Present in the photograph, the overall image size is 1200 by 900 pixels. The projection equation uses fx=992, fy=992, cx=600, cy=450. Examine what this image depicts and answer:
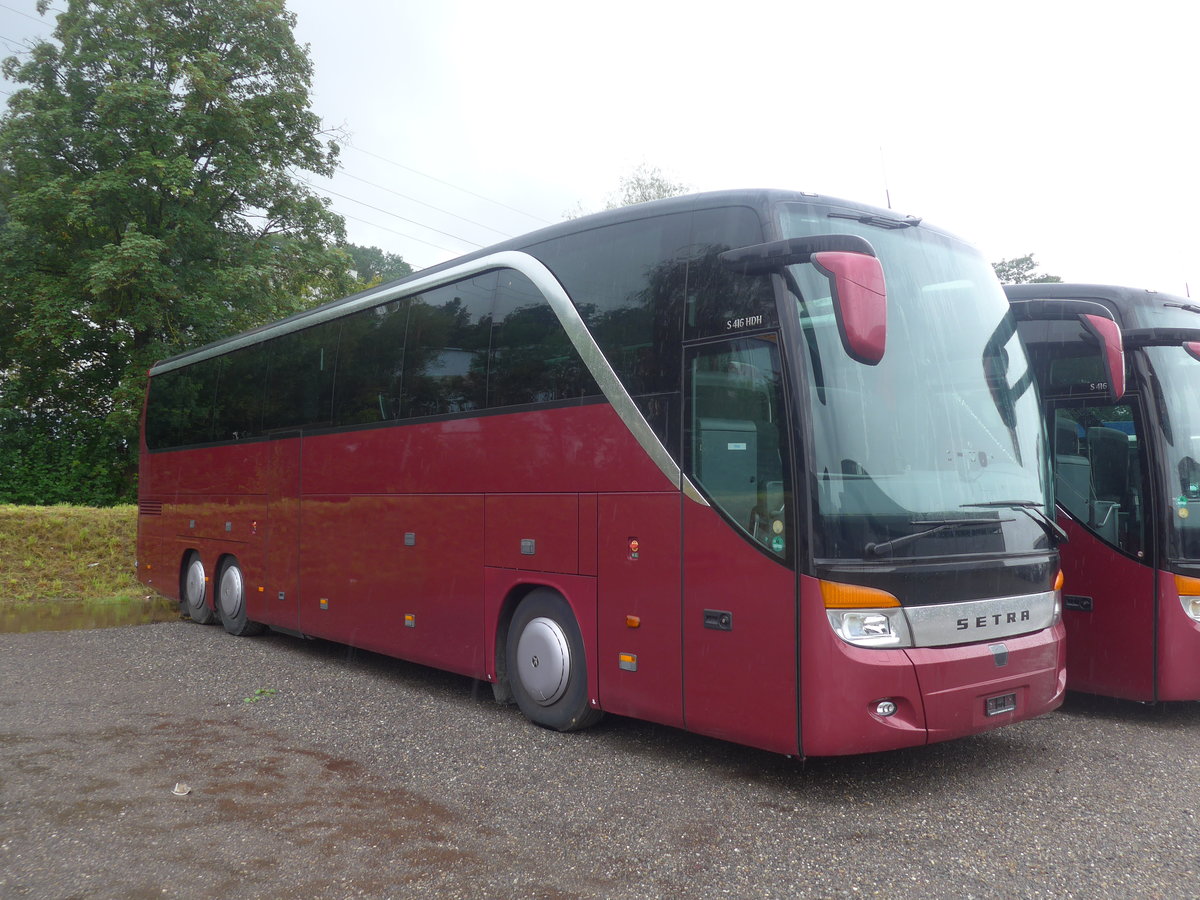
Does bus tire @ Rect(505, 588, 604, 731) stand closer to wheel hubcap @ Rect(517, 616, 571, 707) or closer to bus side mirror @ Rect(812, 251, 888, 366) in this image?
wheel hubcap @ Rect(517, 616, 571, 707)

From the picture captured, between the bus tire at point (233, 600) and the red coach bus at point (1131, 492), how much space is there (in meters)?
9.06

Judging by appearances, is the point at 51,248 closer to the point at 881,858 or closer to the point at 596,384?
the point at 596,384

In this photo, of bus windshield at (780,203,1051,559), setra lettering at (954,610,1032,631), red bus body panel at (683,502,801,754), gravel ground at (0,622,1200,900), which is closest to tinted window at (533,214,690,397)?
bus windshield at (780,203,1051,559)

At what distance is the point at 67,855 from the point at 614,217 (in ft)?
15.8

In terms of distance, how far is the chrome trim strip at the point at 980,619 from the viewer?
5180 mm

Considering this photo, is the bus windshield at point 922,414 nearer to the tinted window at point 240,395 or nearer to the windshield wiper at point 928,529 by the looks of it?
the windshield wiper at point 928,529

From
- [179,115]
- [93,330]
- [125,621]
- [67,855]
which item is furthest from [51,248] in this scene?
[67,855]

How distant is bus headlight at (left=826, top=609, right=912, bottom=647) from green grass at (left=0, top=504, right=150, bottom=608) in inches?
575

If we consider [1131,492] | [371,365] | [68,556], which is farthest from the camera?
[68,556]

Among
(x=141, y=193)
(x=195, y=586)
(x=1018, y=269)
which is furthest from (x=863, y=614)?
(x=1018, y=269)

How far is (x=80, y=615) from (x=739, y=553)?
12806 millimetres

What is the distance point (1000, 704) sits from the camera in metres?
5.47

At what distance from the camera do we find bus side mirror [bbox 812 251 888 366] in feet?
15.4

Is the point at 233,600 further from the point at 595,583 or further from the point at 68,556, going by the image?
the point at 595,583
